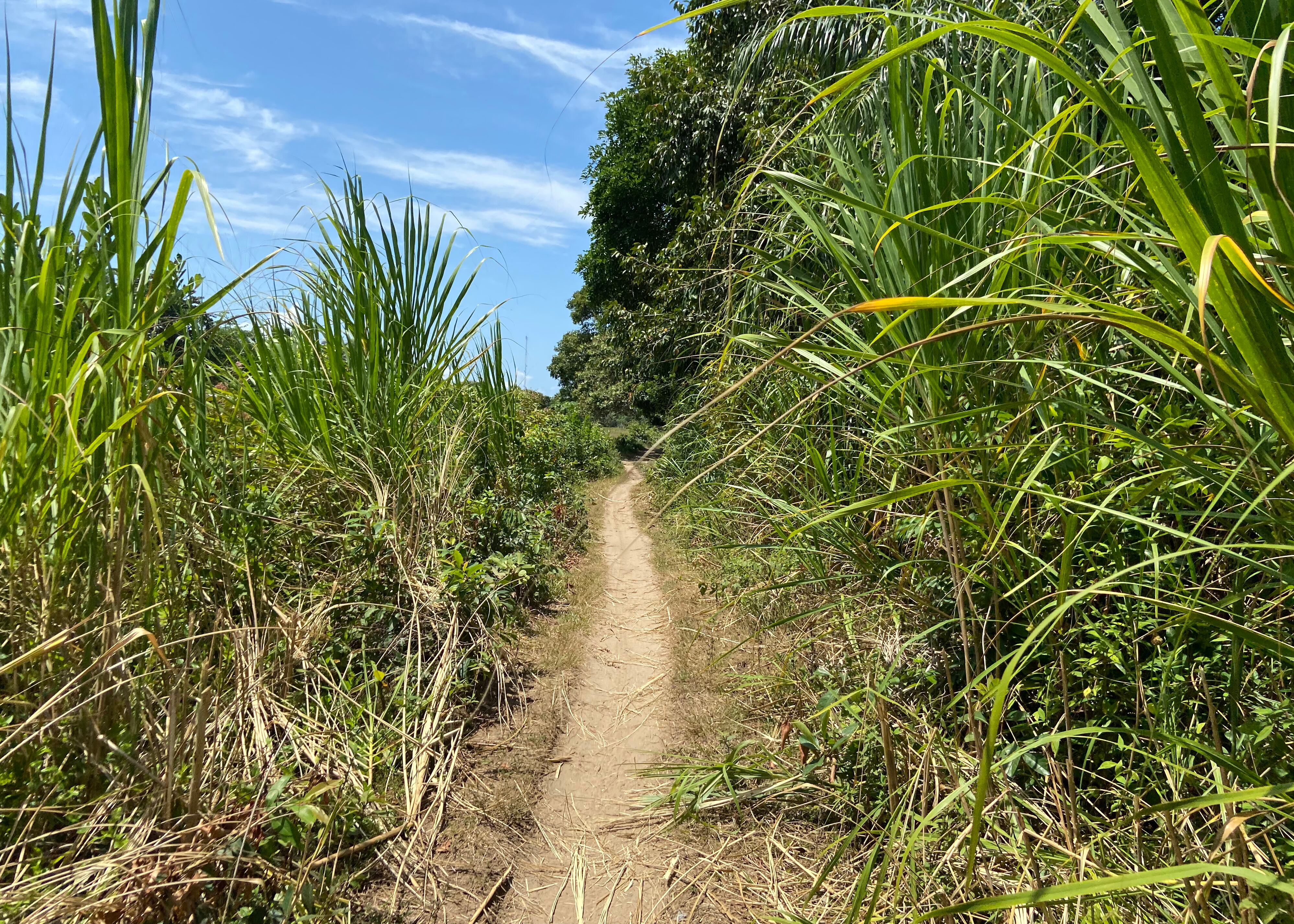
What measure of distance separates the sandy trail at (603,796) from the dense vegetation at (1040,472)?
0.82 feet

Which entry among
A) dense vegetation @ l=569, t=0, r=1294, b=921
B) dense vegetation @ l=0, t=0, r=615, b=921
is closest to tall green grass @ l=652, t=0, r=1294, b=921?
dense vegetation @ l=569, t=0, r=1294, b=921

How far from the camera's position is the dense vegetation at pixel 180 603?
1484mm

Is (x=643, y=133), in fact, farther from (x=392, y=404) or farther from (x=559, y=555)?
(x=392, y=404)

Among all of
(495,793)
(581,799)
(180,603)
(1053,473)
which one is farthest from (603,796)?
(1053,473)

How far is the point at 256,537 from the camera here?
8.21 feet

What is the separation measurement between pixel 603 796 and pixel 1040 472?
189cm

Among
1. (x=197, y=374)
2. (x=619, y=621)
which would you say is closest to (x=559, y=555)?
(x=619, y=621)

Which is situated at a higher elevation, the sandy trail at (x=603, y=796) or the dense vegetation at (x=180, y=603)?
the dense vegetation at (x=180, y=603)

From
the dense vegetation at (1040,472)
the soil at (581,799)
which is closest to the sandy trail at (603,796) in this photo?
the soil at (581,799)

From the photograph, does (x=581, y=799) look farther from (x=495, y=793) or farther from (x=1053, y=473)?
(x=1053, y=473)

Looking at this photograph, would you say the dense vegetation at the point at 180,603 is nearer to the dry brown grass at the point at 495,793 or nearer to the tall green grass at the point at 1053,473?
the dry brown grass at the point at 495,793

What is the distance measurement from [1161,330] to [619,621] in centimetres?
396

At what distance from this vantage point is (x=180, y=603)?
189cm

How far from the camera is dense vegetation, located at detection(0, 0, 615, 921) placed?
148 cm
